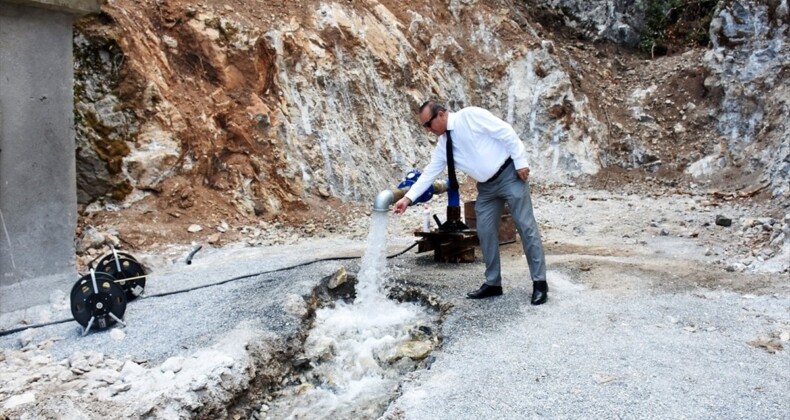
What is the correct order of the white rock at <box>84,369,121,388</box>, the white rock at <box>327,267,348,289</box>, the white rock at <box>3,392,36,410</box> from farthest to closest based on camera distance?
the white rock at <box>327,267,348,289</box> → the white rock at <box>84,369,121,388</box> → the white rock at <box>3,392,36,410</box>

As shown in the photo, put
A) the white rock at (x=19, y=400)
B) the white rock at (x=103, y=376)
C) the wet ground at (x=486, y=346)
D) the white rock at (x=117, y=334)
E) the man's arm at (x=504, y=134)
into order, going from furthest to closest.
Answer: the man's arm at (x=504, y=134) → the white rock at (x=117, y=334) → the white rock at (x=103, y=376) → the wet ground at (x=486, y=346) → the white rock at (x=19, y=400)

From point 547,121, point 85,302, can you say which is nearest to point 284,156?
point 85,302

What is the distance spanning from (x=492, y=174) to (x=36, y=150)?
13.4 ft

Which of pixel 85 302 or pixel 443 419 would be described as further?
pixel 85 302

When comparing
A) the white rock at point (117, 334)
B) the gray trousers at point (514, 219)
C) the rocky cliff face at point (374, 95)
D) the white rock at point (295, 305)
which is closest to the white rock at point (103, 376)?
the white rock at point (117, 334)

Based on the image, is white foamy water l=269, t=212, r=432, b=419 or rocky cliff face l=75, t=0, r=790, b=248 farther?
rocky cliff face l=75, t=0, r=790, b=248

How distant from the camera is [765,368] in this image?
3.88 metres

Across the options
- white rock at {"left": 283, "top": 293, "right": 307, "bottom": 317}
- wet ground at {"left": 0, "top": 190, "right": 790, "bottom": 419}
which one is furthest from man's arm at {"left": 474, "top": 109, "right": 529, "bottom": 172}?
white rock at {"left": 283, "top": 293, "right": 307, "bottom": 317}

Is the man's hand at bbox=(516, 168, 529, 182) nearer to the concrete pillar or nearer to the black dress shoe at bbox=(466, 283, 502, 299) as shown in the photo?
the black dress shoe at bbox=(466, 283, 502, 299)

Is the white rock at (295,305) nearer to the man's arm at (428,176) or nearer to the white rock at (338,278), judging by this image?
the white rock at (338,278)

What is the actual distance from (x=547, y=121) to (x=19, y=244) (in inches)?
478

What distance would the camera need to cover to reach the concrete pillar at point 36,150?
522cm

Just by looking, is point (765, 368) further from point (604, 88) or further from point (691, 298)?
point (604, 88)

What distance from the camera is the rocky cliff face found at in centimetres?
909
